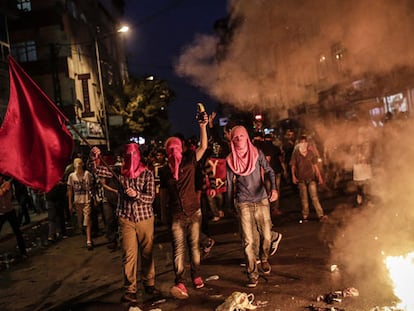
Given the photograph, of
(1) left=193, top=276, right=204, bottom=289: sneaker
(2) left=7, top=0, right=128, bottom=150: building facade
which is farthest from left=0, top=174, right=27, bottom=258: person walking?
(2) left=7, top=0, right=128, bottom=150: building facade

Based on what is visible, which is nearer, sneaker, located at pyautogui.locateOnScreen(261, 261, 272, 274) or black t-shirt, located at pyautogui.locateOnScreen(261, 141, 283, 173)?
sneaker, located at pyautogui.locateOnScreen(261, 261, 272, 274)

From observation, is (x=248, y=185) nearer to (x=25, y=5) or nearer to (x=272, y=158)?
(x=272, y=158)

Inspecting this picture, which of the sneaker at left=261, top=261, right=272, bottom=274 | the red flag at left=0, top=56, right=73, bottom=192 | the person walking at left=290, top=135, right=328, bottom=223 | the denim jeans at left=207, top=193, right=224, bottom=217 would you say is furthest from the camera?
the denim jeans at left=207, top=193, right=224, bottom=217

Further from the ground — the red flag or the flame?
the red flag

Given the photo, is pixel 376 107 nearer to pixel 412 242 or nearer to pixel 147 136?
pixel 412 242

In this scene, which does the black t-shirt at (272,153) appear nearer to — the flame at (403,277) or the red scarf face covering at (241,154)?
the red scarf face covering at (241,154)

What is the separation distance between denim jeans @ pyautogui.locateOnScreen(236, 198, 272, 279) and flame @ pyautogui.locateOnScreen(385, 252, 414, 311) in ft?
4.64

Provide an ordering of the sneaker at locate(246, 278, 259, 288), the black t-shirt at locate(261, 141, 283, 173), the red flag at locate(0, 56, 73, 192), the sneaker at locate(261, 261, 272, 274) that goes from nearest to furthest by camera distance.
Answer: the red flag at locate(0, 56, 73, 192) < the sneaker at locate(246, 278, 259, 288) < the sneaker at locate(261, 261, 272, 274) < the black t-shirt at locate(261, 141, 283, 173)

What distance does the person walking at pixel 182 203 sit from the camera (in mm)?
5141

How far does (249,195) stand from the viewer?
17.3 feet

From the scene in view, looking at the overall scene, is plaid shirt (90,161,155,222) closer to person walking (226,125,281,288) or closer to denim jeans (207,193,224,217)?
person walking (226,125,281,288)

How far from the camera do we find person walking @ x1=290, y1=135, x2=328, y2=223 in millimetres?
8438

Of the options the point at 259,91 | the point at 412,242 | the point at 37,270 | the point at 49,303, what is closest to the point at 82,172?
the point at 37,270

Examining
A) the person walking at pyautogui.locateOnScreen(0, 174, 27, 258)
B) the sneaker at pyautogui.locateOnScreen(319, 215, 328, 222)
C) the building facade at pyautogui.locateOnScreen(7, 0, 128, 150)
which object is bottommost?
the sneaker at pyautogui.locateOnScreen(319, 215, 328, 222)
